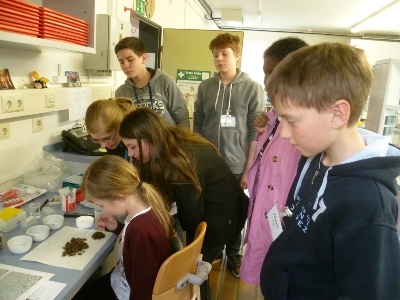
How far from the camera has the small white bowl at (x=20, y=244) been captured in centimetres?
114

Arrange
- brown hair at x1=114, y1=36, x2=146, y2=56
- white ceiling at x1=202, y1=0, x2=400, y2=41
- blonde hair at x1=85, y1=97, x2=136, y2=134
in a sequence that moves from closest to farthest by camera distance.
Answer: blonde hair at x1=85, y1=97, x2=136, y2=134
brown hair at x1=114, y1=36, x2=146, y2=56
white ceiling at x1=202, y1=0, x2=400, y2=41

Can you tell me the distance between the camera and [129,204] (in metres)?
1.23

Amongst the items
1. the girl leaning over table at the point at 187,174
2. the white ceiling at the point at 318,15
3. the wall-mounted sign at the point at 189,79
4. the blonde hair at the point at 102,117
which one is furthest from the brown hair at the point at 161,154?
the white ceiling at the point at 318,15

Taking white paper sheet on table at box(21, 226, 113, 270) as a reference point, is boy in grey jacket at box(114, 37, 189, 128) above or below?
above

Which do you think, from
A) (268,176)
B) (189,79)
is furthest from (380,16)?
(268,176)

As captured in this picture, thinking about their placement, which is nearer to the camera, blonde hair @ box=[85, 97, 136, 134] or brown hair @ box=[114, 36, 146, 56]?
blonde hair @ box=[85, 97, 136, 134]

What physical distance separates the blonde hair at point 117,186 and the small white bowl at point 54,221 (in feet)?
0.80

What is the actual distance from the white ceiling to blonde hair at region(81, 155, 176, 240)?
16.6 ft

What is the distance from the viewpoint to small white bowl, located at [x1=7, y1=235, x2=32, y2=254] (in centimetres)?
114

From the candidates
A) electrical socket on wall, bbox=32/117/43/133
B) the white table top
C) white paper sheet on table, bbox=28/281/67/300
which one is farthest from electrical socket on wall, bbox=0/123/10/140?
white paper sheet on table, bbox=28/281/67/300

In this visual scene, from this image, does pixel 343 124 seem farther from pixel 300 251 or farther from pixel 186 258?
pixel 186 258

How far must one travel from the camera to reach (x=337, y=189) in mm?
746

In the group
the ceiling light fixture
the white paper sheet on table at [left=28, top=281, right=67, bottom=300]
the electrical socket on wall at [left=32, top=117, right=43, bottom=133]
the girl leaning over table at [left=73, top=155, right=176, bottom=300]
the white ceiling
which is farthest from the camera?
the white ceiling

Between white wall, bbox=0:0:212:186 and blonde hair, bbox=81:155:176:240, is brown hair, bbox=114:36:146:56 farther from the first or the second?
blonde hair, bbox=81:155:176:240
